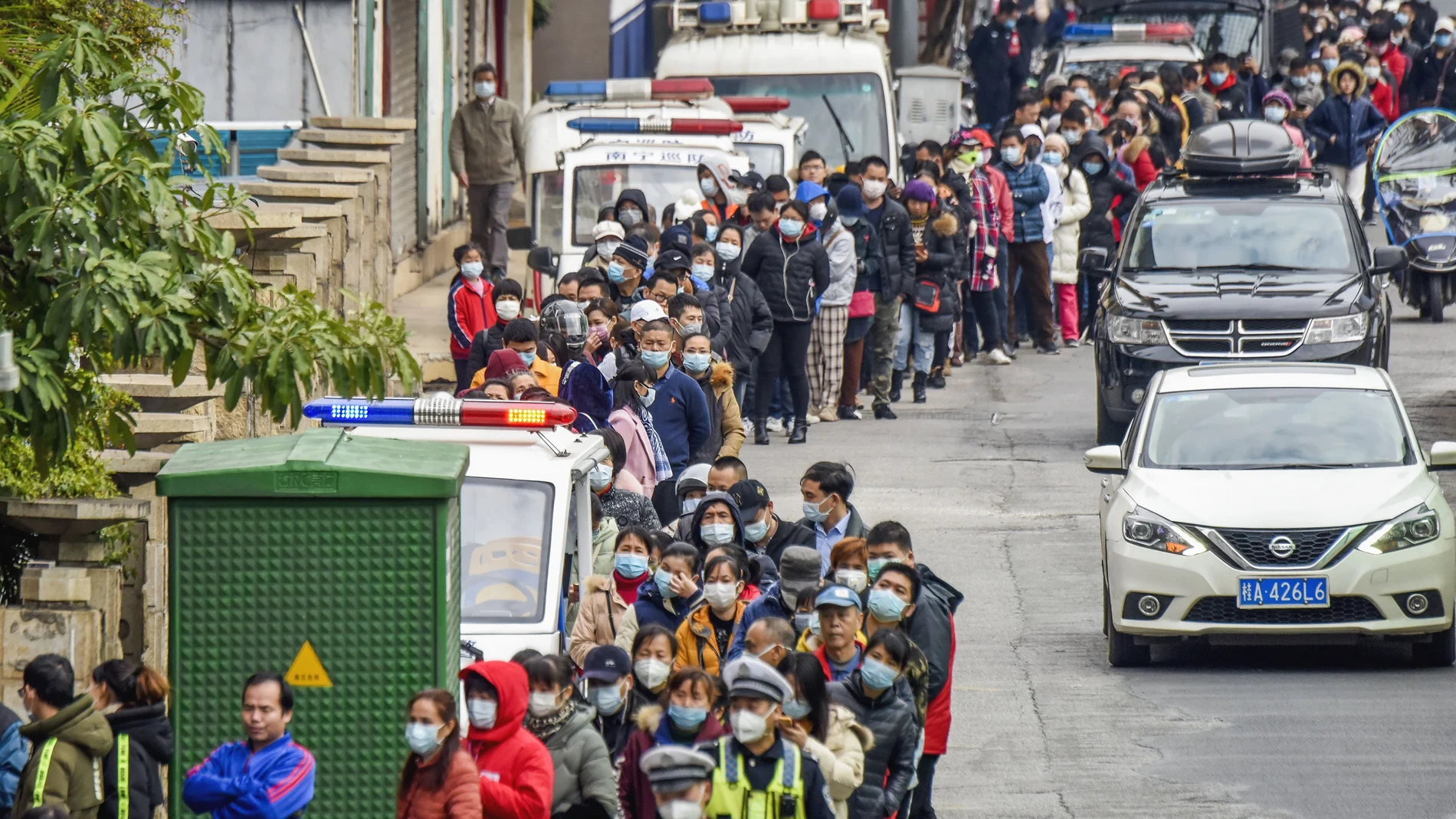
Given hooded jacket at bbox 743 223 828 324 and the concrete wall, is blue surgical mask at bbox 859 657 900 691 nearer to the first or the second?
hooded jacket at bbox 743 223 828 324

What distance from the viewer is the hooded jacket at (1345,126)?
29.0 metres

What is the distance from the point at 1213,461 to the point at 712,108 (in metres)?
9.64

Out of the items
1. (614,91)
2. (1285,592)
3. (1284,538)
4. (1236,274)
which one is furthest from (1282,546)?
(614,91)

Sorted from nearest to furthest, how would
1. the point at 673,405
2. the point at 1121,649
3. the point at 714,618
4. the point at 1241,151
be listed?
the point at 714,618 → the point at 1121,649 → the point at 673,405 → the point at 1241,151

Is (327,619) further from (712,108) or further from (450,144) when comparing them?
(450,144)

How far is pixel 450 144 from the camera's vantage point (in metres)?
24.1

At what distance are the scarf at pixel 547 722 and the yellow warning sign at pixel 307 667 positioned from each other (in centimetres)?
69

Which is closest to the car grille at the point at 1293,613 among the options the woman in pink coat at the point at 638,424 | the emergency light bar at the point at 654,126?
the woman in pink coat at the point at 638,424

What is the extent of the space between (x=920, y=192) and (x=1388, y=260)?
4.14 m

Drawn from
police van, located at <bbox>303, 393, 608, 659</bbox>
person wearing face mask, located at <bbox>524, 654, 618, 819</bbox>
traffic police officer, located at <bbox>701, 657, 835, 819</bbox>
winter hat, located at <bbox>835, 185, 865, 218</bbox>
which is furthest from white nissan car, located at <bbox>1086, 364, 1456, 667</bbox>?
winter hat, located at <bbox>835, 185, 865, 218</bbox>

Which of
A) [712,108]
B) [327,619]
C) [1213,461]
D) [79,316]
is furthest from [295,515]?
[712,108]

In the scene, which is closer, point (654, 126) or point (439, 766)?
point (439, 766)

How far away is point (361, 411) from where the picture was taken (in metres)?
10.2

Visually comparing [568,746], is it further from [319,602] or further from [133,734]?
[133,734]
